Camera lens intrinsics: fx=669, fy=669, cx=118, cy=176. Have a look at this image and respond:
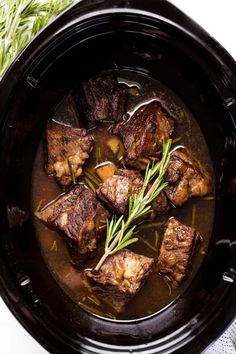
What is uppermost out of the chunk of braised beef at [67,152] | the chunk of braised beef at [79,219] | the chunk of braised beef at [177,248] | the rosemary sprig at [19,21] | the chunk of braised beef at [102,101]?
the rosemary sprig at [19,21]

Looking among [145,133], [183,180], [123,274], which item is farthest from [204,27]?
[123,274]

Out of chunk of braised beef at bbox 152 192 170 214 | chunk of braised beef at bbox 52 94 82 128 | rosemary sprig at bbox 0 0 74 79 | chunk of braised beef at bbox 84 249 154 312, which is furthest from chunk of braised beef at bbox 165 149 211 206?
rosemary sprig at bbox 0 0 74 79

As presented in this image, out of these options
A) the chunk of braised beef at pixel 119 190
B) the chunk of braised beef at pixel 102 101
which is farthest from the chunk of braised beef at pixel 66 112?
the chunk of braised beef at pixel 119 190

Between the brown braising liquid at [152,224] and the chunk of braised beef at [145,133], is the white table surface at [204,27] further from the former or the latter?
the chunk of braised beef at [145,133]

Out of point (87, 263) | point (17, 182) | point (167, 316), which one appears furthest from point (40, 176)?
point (167, 316)

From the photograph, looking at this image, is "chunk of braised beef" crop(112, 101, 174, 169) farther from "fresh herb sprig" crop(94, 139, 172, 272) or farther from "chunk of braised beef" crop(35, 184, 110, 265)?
"chunk of braised beef" crop(35, 184, 110, 265)

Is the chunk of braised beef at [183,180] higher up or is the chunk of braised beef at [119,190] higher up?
the chunk of braised beef at [119,190]

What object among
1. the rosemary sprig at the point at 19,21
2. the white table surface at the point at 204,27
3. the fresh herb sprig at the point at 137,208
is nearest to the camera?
the rosemary sprig at the point at 19,21
